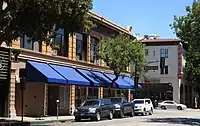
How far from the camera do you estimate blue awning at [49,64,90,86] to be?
37656 millimetres

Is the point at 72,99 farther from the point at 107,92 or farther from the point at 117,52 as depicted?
the point at 107,92

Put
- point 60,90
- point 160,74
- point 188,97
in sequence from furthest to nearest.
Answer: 1. point 188,97
2. point 160,74
3. point 60,90

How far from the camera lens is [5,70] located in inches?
1273

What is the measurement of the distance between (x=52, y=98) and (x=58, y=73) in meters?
4.04

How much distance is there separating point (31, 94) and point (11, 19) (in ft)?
52.5

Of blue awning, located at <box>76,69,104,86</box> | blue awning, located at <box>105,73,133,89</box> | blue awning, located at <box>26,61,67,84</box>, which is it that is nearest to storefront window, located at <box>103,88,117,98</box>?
blue awning, located at <box>105,73,133,89</box>

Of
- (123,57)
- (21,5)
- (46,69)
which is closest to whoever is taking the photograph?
(21,5)

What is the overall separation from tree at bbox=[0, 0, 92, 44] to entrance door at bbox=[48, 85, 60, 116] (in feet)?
57.9

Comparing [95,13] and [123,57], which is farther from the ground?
[95,13]

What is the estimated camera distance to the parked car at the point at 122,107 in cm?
3944

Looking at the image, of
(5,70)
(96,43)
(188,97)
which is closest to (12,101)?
(5,70)

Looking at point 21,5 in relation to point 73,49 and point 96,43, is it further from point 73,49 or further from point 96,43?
point 96,43

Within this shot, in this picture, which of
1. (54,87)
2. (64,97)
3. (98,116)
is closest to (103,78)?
(64,97)

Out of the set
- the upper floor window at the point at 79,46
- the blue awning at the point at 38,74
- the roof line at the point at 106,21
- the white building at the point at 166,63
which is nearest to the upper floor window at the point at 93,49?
the upper floor window at the point at 79,46
